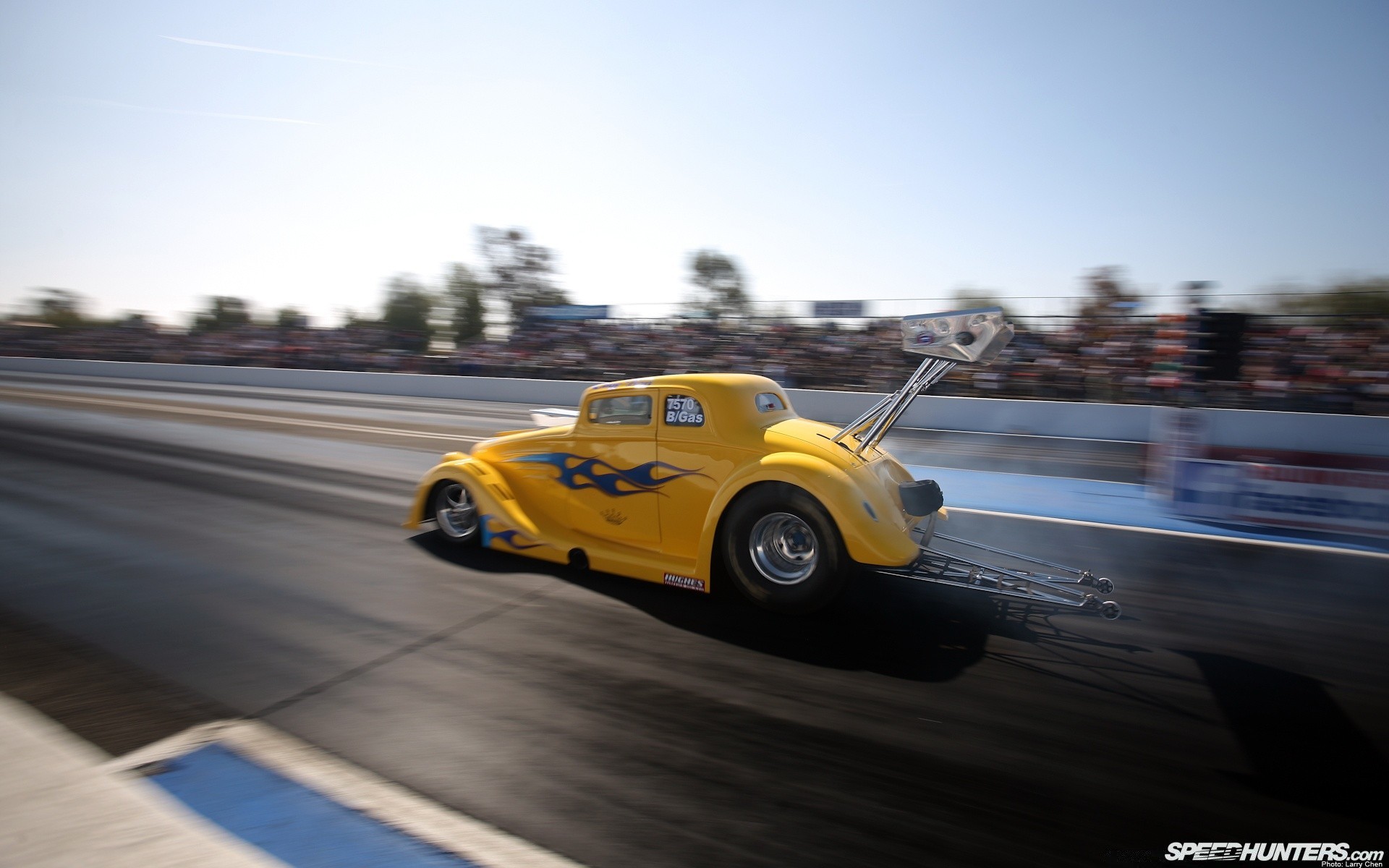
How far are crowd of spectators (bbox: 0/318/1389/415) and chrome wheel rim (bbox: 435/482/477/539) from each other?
342 inches

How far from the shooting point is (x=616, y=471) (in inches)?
205

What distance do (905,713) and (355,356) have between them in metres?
31.2

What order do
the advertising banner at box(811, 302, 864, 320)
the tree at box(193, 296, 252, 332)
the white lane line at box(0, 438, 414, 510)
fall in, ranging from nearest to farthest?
the white lane line at box(0, 438, 414, 510) → the advertising banner at box(811, 302, 864, 320) → the tree at box(193, 296, 252, 332)

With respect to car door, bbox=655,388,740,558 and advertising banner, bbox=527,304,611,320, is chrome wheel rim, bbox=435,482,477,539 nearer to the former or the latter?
car door, bbox=655,388,740,558

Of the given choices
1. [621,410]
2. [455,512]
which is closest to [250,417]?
[455,512]

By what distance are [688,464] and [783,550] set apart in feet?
2.94

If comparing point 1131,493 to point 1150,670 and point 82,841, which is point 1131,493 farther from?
point 82,841

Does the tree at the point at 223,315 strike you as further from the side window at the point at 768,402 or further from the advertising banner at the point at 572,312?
the side window at the point at 768,402

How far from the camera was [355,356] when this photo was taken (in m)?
30.1

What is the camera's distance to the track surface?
9.14 ft

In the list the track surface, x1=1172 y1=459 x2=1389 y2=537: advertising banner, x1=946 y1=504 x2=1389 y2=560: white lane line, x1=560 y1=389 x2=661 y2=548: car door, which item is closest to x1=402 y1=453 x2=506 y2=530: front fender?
the track surface

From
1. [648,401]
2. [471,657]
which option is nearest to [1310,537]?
[648,401]

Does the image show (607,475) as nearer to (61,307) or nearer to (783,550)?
(783,550)

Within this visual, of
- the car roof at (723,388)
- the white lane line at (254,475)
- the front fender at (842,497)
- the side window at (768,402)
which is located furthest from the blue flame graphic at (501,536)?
the white lane line at (254,475)
